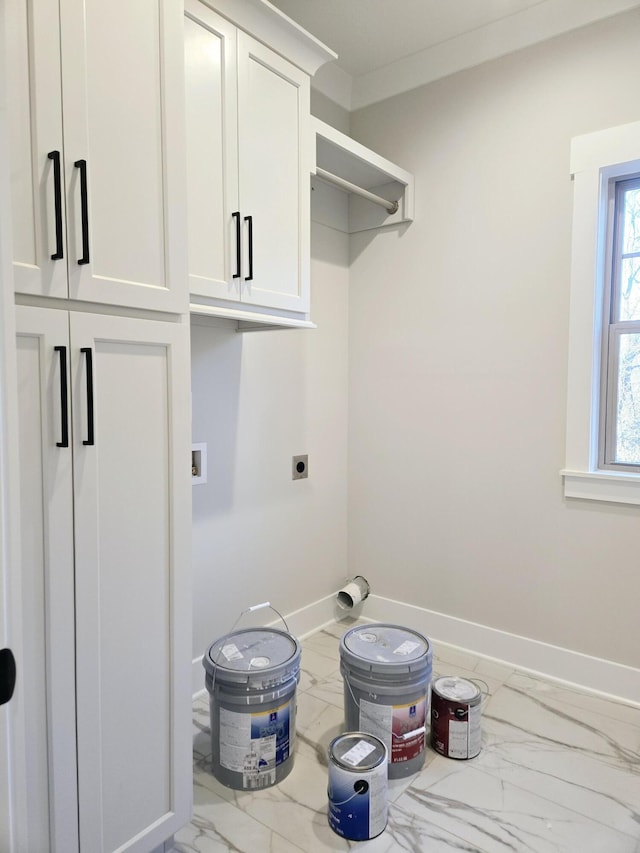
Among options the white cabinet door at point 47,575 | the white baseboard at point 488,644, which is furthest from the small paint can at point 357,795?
the white baseboard at point 488,644

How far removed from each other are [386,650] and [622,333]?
5.05 feet

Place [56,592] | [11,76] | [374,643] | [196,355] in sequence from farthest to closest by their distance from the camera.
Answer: [196,355] < [374,643] < [56,592] < [11,76]

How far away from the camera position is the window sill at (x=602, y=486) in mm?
2125

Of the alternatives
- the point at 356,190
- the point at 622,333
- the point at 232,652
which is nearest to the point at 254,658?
the point at 232,652

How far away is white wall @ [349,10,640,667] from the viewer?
2.21 metres

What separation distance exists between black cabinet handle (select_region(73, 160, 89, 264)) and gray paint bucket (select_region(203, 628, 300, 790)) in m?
1.21

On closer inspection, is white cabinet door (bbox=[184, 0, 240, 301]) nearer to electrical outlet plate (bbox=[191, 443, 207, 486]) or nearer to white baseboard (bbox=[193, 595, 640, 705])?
electrical outlet plate (bbox=[191, 443, 207, 486])

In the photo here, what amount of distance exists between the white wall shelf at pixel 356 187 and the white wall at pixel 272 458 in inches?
4.0

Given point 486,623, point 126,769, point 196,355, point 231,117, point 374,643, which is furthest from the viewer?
point 486,623

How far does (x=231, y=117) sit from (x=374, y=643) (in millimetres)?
1760

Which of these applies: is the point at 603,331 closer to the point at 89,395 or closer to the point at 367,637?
the point at 367,637

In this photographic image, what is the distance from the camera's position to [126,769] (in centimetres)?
129

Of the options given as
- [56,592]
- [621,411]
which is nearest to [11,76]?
[56,592]

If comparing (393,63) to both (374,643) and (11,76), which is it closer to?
(11,76)
